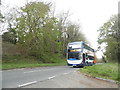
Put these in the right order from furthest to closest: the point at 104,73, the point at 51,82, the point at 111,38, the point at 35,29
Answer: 1. the point at 111,38
2. the point at 35,29
3. the point at 104,73
4. the point at 51,82

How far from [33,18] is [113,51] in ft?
64.5

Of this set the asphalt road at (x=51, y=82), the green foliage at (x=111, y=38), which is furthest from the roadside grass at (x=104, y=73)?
the green foliage at (x=111, y=38)

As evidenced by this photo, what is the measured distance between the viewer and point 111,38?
128ft

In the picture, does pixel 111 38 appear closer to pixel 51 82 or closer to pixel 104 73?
pixel 104 73

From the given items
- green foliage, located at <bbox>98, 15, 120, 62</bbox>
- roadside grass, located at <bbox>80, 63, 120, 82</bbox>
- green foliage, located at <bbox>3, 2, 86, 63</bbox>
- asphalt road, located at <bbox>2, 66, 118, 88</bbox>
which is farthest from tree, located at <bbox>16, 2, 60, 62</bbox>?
asphalt road, located at <bbox>2, 66, 118, 88</bbox>

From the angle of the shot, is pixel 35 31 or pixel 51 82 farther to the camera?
pixel 35 31

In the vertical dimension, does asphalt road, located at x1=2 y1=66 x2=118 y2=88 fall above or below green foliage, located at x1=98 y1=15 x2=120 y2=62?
below

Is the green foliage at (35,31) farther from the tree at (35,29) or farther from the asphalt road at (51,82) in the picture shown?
the asphalt road at (51,82)

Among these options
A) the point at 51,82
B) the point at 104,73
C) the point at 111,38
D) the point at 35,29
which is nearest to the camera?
the point at 51,82

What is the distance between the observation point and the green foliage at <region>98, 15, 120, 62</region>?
35878 millimetres

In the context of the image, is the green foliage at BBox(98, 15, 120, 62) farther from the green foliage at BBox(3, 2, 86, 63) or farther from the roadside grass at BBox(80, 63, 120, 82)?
the roadside grass at BBox(80, 63, 120, 82)

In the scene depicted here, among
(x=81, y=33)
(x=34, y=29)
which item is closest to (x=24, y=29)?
(x=34, y=29)

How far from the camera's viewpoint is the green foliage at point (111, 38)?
118 feet

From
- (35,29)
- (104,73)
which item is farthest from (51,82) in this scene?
(35,29)
